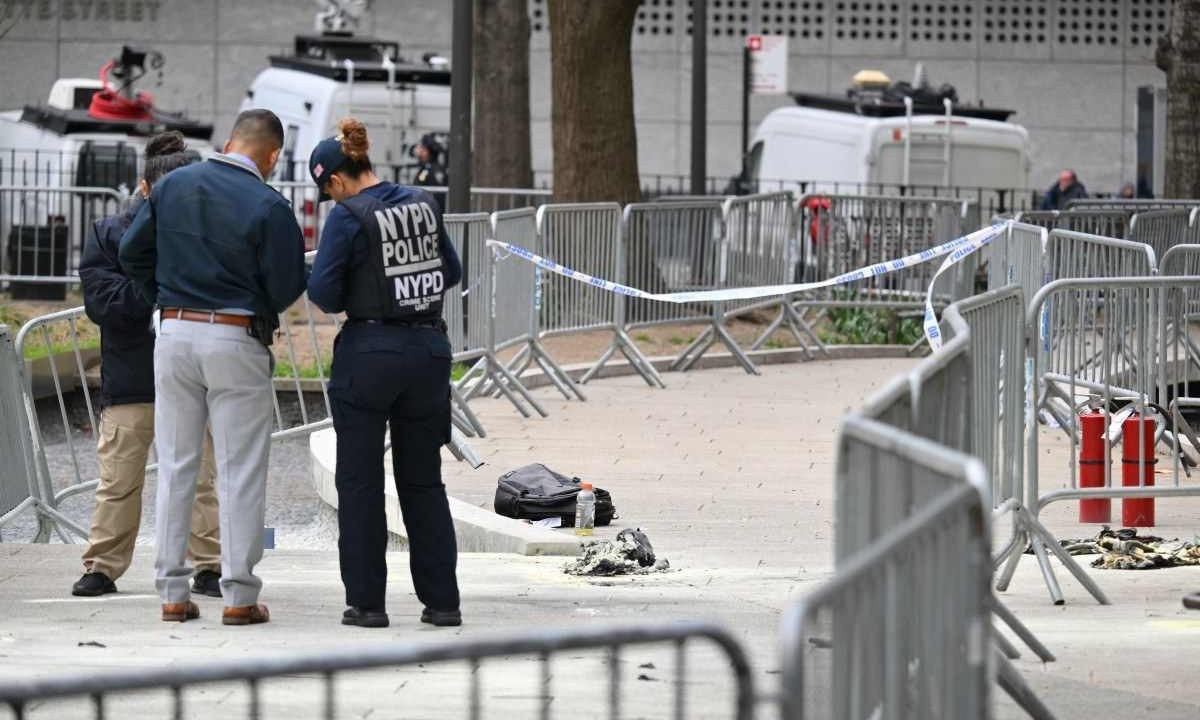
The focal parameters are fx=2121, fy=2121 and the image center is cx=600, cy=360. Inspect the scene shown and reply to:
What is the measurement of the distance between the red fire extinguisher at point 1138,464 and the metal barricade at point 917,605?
18.1ft

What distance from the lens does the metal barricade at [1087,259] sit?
12648 mm

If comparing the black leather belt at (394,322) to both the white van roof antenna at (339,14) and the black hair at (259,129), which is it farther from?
the white van roof antenna at (339,14)

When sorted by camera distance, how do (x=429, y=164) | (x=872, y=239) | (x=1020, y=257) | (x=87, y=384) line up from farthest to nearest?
(x=429, y=164), (x=872, y=239), (x=87, y=384), (x=1020, y=257)

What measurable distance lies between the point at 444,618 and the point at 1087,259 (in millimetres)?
6571

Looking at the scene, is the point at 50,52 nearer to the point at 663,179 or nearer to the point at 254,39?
the point at 254,39

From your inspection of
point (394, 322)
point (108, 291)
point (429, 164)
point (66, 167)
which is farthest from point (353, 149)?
point (66, 167)

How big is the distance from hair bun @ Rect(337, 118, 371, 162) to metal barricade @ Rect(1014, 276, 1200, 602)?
2723 mm

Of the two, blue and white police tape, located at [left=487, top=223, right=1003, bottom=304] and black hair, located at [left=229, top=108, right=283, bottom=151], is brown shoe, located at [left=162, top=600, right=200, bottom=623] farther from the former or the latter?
blue and white police tape, located at [left=487, top=223, right=1003, bottom=304]

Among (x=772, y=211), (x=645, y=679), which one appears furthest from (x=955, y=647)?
(x=772, y=211)

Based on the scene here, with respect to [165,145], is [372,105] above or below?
above

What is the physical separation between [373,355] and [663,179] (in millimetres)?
29265

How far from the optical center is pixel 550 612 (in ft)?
25.5

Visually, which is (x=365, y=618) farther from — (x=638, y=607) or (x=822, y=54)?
(x=822, y=54)

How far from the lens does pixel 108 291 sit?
809 centimetres
